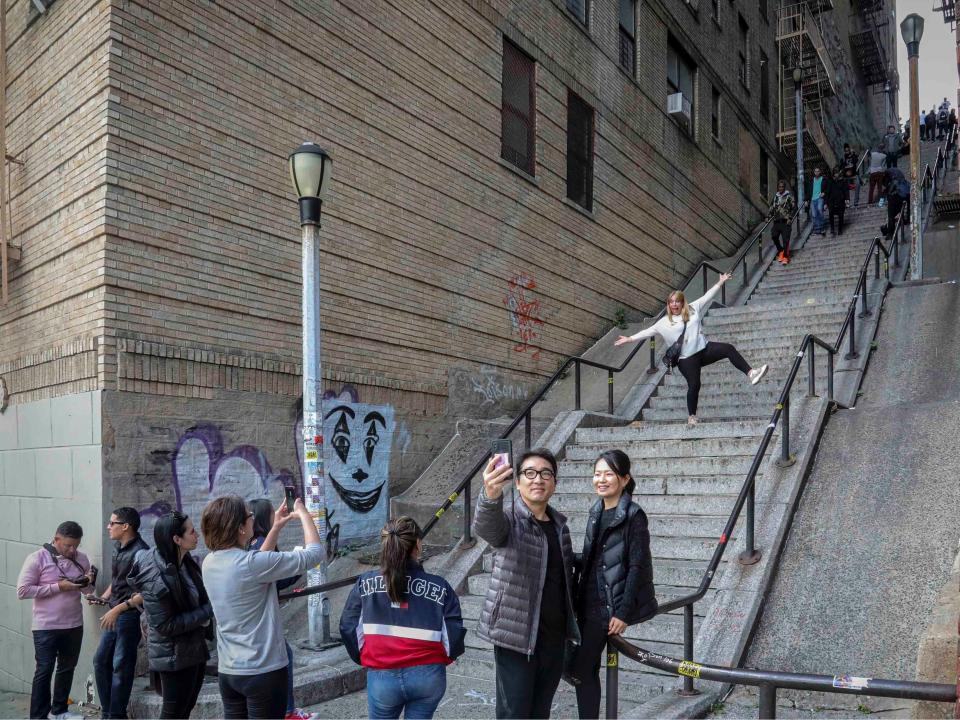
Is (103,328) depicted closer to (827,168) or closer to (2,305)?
(2,305)

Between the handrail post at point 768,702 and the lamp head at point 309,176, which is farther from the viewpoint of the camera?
the lamp head at point 309,176

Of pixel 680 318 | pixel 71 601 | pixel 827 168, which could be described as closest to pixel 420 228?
pixel 680 318

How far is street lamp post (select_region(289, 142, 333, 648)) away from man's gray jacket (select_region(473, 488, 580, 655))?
2.94m

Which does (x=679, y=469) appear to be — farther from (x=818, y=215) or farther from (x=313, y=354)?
(x=818, y=215)

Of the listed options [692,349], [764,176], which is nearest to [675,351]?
[692,349]

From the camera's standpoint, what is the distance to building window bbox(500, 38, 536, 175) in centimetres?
1234

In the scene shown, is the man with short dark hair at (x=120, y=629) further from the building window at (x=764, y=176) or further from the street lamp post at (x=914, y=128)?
the building window at (x=764, y=176)

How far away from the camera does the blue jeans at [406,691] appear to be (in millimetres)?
3494

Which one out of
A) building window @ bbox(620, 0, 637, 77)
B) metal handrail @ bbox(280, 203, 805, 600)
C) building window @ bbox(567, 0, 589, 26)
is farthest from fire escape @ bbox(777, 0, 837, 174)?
building window @ bbox(567, 0, 589, 26)

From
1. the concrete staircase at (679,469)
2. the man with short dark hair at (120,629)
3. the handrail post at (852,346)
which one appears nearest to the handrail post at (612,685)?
the concrete staircase at (679,469)

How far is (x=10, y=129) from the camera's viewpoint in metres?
8.37

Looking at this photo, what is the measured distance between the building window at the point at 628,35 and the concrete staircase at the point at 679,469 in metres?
5.82

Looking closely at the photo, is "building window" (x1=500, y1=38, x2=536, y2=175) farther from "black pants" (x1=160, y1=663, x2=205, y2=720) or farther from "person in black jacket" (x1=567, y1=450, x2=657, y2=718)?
"black pants" (x1=160, y1=663, x2=205, y2=720)

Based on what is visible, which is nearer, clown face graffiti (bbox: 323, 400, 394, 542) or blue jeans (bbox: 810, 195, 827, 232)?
clown face graffiti (bbox: 323, 400, 394, 542)
